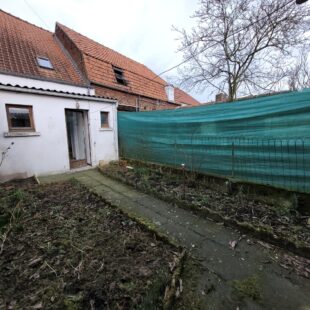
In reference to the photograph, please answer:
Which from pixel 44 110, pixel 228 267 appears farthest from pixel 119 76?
pixel 228 267

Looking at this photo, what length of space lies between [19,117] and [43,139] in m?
0.91

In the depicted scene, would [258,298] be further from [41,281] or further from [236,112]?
[236,112]

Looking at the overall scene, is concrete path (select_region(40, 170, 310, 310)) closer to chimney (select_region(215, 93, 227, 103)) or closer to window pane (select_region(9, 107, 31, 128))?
window pane (select_region(9, 107, 31, 128))

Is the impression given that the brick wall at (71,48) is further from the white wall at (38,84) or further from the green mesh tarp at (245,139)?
the green mesh tarp at (245,139)

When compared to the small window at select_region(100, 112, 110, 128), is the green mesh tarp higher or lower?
lower

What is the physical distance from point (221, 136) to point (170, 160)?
1.90 metres

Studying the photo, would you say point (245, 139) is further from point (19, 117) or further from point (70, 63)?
point (70, 63)

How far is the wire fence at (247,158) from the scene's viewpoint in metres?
3.41

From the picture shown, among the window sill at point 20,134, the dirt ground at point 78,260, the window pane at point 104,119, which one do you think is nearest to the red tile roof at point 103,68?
the window pane at point 104,119

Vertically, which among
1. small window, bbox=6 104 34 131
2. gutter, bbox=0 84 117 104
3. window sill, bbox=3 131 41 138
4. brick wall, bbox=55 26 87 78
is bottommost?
window sill, bbox=3 131 41 138

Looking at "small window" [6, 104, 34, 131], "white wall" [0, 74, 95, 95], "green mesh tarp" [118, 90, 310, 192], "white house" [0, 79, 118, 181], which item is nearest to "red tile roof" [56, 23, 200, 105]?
"white wall" [0, 74, 95, 95]

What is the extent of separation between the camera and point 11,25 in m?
9.32

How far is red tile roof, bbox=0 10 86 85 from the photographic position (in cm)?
749

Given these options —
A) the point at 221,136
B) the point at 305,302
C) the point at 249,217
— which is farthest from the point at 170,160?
the point at 305,302
